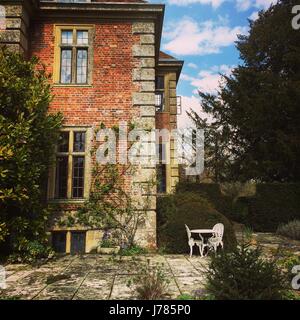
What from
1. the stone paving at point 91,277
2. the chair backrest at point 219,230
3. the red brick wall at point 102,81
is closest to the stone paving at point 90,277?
the stone paving at point 91,277

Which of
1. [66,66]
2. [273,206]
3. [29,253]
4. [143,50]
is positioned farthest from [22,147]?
[273,206]

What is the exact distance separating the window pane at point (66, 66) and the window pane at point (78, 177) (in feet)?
8.15

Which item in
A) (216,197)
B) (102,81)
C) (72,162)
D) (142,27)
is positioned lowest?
(216,197)

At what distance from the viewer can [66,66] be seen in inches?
390

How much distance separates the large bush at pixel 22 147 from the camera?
7.05 metres

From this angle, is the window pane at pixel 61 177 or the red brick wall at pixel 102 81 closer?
the window pane at pixel 61 177

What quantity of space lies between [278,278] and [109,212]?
541 cm

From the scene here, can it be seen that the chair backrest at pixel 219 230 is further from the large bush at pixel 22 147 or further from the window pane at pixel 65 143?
the window pane at pixel 65 143

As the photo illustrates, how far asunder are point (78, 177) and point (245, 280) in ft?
20.5

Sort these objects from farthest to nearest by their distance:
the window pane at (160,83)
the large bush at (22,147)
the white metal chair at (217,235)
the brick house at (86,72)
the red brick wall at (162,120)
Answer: the window pane at (160,83), the red brick wall at (162,120), the brick house at (86,72), the white metal chair at (217,235), the large bush at (22,147)

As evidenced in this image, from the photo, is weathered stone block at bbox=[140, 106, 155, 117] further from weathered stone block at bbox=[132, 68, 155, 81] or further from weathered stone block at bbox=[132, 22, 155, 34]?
weathered stone block at bbox=[132, 22, 155, 34]

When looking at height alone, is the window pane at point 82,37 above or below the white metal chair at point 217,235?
above

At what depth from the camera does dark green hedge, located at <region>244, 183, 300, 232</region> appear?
14.7 metres

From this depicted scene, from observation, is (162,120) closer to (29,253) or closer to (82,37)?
(82,37)
